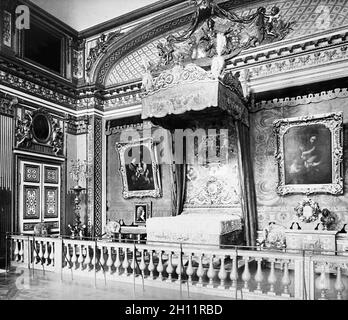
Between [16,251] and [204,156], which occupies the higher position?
[204,156]

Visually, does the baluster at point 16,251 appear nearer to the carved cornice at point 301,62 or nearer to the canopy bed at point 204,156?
the canopy bed at point 204,156

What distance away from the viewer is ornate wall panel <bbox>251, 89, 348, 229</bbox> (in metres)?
6.62

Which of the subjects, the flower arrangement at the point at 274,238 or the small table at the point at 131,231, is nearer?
the flower arrangement at the point at 274,238

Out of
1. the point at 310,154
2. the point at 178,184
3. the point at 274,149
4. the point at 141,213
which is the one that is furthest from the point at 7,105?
the point at 310,154

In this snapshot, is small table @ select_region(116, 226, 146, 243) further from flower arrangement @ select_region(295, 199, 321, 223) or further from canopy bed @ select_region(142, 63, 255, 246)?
flower arrangement @ select_region(295, 199, 321, 223)

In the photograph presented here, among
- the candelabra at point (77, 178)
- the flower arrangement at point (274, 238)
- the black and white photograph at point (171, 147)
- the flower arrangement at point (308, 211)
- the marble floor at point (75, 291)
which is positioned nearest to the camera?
the marble floor at point (75, 291)

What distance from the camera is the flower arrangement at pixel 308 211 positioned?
650 centimetres

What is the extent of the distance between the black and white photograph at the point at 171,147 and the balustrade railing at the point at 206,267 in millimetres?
29

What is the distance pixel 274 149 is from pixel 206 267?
2.92m

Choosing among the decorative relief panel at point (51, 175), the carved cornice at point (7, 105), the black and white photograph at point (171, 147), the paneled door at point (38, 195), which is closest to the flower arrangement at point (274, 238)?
the black and white photograph at point (171, 147)

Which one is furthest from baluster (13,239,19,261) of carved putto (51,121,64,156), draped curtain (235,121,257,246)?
draped curtain (235,121,257,246)

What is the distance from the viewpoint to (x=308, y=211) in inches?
257

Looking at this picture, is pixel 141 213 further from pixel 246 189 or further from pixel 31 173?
pixel 246 189

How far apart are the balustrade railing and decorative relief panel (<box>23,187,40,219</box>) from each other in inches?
31.7
